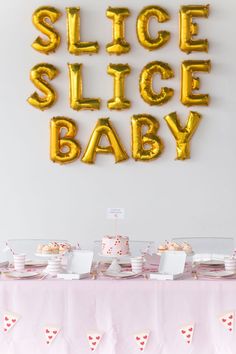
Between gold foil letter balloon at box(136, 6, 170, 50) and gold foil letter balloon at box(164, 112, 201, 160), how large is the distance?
0.56m

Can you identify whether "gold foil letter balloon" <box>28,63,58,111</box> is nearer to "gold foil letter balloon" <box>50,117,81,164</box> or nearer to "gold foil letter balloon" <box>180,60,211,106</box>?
"gold foil letter balloon" <box>50,117,81,164</box>

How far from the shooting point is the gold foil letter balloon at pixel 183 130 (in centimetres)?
495

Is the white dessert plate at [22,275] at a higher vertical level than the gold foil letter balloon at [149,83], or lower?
lower

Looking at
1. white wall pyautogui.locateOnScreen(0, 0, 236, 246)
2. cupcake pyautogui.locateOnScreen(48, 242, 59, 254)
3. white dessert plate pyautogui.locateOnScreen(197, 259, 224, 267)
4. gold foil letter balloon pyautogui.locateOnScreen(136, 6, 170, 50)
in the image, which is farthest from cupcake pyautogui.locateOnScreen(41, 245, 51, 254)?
gold foil letter balloon pyautogui.locateOnScreen(136, 6, 170, 50)

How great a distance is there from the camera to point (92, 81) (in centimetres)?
503

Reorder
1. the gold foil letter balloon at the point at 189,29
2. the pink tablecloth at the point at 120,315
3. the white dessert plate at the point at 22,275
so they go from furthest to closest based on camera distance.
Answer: the gold foil letter balloon at the point at 189,29 → the white dessert plate at the point at 22,275 → the pink tablecloth at the point at 120,315

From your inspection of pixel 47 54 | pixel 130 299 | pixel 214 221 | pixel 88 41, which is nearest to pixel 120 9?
pixel 88 41

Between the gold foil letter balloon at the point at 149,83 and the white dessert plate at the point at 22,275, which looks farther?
the gold foil letter balloon at the point at 149,83

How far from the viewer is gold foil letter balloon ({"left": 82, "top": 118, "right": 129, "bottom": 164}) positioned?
4965 mm

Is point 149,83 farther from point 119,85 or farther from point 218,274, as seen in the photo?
point 218,274

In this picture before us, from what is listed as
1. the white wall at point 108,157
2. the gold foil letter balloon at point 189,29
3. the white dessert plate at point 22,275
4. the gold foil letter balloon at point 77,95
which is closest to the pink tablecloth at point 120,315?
the white dessert plate at point 22,275

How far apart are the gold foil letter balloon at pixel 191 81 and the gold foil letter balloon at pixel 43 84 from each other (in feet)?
3.31

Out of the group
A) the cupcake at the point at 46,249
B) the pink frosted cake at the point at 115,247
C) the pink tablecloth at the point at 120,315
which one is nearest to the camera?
the pink tablecloth at the point at 120,315

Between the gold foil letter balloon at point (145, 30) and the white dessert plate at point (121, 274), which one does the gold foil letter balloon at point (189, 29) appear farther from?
the white dessert plate at point (121, 274)
